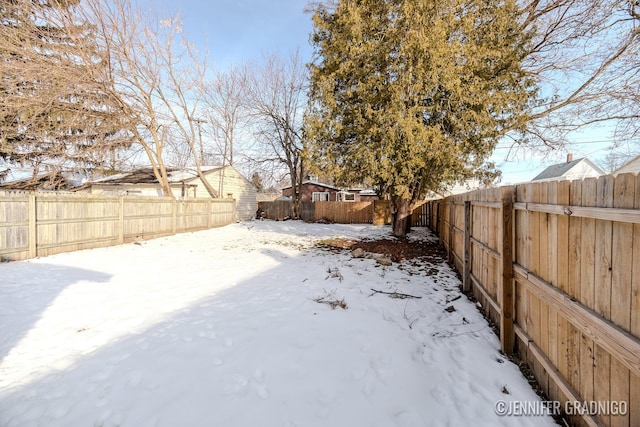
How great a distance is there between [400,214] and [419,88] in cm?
446

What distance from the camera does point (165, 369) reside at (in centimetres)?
248

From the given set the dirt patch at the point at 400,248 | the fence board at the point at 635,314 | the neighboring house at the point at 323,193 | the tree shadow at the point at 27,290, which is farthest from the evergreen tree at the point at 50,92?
the neighboring house at the point at 323,193

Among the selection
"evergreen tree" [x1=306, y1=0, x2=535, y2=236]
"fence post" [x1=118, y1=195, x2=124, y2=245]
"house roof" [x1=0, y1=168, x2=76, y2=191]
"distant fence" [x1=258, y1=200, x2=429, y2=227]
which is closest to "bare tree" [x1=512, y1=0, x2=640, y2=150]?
"evergreen tree" [x1=306, y1=0, x2=535, y2=236]

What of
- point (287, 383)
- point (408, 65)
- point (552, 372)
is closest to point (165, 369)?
point (287, 383)

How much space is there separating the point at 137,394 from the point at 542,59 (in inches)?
516

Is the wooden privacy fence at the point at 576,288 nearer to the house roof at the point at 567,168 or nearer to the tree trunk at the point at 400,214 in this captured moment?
the tree trunk at the point at 400,214

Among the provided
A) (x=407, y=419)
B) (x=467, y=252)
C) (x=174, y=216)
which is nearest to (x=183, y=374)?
(x=407, y=419)

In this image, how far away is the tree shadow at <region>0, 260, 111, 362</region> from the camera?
10.7 ft

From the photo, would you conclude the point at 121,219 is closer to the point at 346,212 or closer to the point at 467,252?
the point at 467,252

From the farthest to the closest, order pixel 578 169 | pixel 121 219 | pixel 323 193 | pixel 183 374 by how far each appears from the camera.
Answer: pixel 323 193 < pixel 578 169 < pixel 121 219 < pixel 183 374

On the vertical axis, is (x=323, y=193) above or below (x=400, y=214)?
above

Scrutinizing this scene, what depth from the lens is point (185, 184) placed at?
17906 mm

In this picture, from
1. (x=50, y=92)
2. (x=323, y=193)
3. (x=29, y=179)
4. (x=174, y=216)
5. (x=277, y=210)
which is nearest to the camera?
(x=50, y=92)

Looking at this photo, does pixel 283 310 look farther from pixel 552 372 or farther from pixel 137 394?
pixel 552 372
